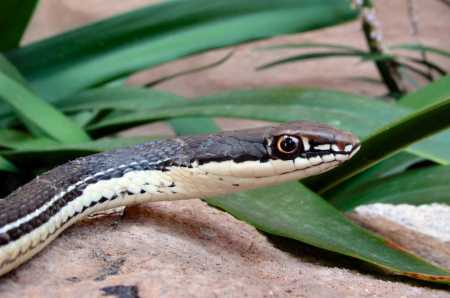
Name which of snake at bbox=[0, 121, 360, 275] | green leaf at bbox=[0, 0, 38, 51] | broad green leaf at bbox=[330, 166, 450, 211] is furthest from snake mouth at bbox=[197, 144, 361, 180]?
green leaf at bbox=[0, 0, 38, 51]

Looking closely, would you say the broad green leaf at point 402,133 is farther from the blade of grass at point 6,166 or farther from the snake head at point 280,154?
the blade of grass at point 6,166

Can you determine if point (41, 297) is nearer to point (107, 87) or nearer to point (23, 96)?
point (23, 96)

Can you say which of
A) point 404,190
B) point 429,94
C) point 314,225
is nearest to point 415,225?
point 404,190

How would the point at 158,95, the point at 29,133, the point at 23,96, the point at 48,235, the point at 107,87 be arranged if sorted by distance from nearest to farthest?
1. the point at 48,235
2. the point at 23,96
3. the point at 29,133
4. the point at 158,95
5. the point at 107,87

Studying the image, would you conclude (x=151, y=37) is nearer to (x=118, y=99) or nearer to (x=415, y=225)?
(x=118, y=99)

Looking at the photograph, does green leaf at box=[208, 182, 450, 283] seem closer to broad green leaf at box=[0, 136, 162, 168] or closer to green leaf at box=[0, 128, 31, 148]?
broad green leaf at box=[0, 136, 162, 168]

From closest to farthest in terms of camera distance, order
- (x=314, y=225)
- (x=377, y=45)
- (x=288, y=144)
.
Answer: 1. (x=288, y=144)
2. (x=314, y=225)
3. (x=377, y=45)

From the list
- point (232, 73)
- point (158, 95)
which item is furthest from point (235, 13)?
point (232, 73)
